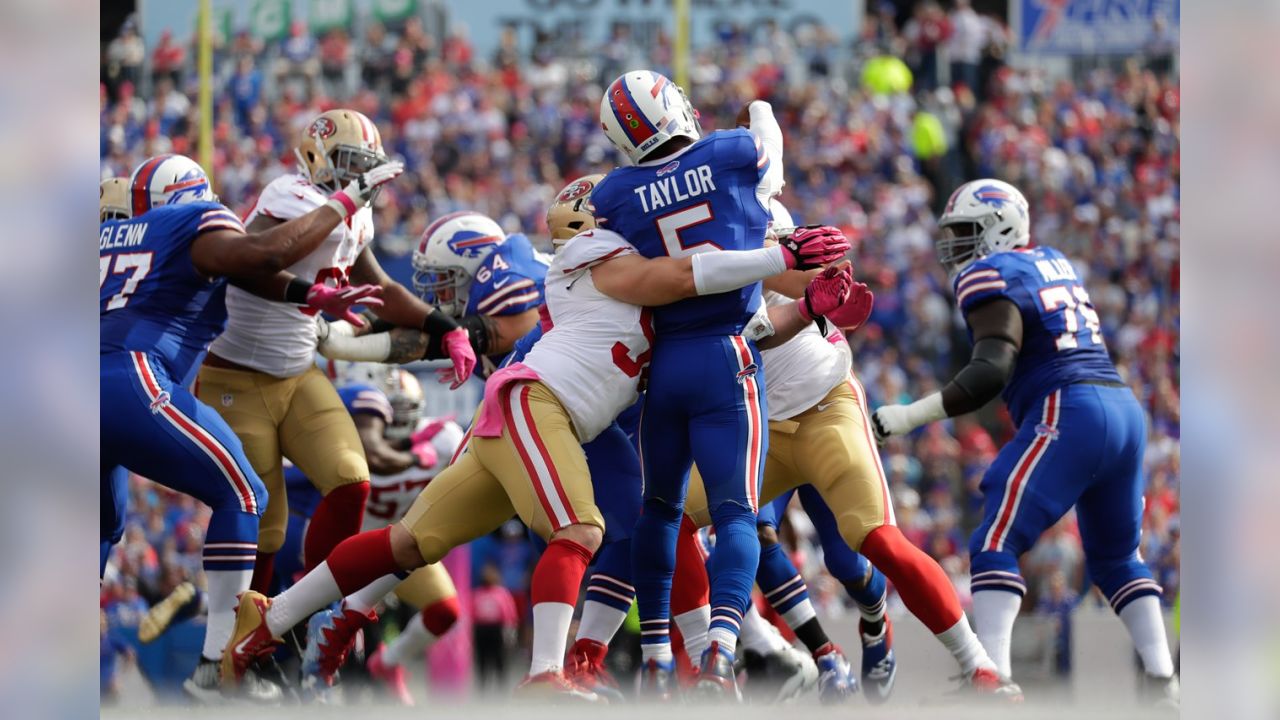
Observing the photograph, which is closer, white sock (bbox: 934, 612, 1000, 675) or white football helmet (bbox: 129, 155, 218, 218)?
white sock (bbox: 934, 612, 1000, 675)

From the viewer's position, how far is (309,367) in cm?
738

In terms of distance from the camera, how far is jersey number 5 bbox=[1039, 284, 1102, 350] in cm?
685

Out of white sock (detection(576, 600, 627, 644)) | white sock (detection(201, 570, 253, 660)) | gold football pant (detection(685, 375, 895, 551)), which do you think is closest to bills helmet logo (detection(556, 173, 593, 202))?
gold football pant (detection(685, 375, 895, 551))

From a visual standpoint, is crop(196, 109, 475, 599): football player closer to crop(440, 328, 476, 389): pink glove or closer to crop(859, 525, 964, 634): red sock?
crop(440, 328, 476, 389): pink glove

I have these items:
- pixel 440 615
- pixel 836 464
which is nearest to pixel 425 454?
pixel 440 615

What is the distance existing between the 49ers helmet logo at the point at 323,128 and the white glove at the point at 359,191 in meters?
0.49

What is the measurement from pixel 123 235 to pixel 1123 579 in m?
4.15

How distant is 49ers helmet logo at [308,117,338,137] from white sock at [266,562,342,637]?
2109 millimetres

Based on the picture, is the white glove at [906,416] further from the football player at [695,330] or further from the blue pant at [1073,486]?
the football player at [695,330]

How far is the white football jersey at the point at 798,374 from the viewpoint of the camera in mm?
6285

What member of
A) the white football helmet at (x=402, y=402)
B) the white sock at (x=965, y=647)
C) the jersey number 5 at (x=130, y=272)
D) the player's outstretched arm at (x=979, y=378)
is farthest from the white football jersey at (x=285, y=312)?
the white sock at (x=965, y=647)

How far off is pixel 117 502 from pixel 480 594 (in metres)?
4.86
